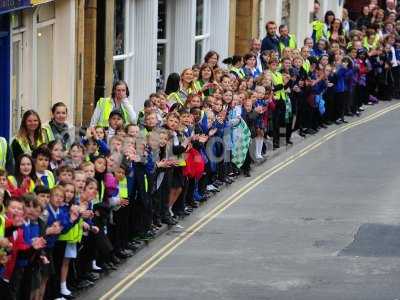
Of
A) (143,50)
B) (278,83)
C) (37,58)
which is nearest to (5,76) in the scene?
(37,58)

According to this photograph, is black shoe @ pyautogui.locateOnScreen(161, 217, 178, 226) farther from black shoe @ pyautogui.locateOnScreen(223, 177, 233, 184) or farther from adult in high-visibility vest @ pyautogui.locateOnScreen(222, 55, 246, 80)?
adult in high-visibility vest @ pyautogui.locateOnScreen(222, 55, 246, 80)

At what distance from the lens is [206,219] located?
2609 cm

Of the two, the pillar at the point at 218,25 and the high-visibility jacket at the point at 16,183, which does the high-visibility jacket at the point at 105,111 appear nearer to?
the high-visibility jacket at the point at 16,183

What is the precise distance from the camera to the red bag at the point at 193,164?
26.1 metres

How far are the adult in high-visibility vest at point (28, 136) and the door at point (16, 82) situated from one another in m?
5.56

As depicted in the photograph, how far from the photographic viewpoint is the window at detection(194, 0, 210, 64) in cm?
3922

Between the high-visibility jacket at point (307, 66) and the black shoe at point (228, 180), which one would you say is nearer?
the black shoe at point (228, 180)

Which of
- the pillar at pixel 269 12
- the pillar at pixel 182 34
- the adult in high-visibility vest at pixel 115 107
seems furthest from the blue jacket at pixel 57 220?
the pillar at pixel 269 12

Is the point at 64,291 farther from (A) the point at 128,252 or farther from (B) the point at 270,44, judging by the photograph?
(B) the point at 270,44

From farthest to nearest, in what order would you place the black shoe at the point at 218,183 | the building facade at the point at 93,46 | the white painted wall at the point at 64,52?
the white painted wall at the point at 64,52 < the black shoe at the point at 218,183 < the building facade at the point at 93,46

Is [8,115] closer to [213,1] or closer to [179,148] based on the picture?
[179,148]

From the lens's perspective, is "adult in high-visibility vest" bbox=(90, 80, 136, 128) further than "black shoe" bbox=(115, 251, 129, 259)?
Yes

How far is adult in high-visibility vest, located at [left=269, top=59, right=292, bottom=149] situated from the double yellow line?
65cm

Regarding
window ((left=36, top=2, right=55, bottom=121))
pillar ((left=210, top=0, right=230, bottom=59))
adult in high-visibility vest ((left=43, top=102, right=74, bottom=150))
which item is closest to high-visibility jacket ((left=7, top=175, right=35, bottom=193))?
adult in high-visibility vest ((left=43, top=102, right=74, bottom=150))
